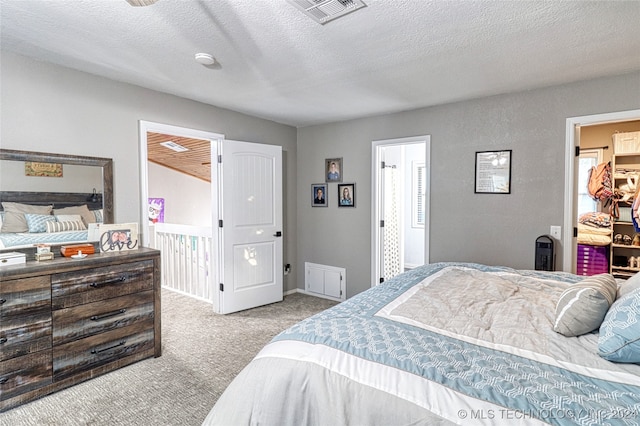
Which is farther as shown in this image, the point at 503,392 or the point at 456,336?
the point at 456,336

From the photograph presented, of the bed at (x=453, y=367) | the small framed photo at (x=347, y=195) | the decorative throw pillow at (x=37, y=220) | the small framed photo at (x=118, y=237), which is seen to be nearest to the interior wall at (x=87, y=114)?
the small framed photo at (x=118, y=237)

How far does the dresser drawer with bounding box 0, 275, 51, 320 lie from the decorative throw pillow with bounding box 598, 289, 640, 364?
2.97 meters

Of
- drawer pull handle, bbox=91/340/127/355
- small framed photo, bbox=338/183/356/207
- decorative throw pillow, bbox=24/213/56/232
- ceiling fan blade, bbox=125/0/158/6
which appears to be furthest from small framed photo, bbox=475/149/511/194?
decorative throw pillow, bbox=24/213/56/232

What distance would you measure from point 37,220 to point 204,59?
176cm

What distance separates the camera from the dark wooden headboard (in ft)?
7.78

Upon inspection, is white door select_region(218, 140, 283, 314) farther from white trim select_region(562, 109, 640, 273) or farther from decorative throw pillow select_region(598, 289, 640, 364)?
decorative throw pillow select_region(598, 289, 640, 364)

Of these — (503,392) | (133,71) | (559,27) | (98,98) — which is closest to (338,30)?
(559,27)

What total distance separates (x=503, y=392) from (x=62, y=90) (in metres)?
3.39

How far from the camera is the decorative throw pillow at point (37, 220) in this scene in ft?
7.98

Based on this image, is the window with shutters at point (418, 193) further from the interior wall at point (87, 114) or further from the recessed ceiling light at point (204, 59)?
the recessed ceiling light at point (204, 59)

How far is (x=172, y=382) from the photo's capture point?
7.80 feet

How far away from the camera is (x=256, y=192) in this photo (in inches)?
159

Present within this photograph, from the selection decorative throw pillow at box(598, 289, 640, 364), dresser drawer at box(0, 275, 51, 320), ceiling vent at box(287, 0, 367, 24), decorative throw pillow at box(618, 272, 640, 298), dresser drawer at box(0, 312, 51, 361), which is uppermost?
ceiling vent at box(287, 0, 367, 24)

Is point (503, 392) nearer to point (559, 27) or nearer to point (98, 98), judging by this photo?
point (559, 27)
